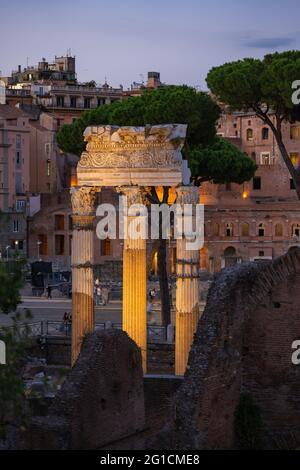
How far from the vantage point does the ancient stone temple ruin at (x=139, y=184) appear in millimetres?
21359

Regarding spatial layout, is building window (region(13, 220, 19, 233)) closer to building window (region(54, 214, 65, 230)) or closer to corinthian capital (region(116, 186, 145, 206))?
building window (region(54, 214, 65, 230))

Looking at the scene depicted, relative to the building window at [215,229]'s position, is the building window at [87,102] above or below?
above

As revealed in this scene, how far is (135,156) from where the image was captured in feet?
70.2

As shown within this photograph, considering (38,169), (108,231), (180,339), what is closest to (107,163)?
(180,339)

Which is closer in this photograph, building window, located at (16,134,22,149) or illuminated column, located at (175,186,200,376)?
illuminated column, located at (175,186,200,376)

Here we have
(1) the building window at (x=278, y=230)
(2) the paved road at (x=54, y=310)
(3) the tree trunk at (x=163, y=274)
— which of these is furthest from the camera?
(1) the building window at (x=278, y=230)

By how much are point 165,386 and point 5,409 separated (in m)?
8.13

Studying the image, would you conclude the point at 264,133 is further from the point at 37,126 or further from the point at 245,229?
the point at 37,126

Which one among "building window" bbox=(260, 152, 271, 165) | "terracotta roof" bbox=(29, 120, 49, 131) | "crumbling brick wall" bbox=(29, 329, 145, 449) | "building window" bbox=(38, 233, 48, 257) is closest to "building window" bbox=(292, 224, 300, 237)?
"building window" bbox=(260, 152, 271, 165)

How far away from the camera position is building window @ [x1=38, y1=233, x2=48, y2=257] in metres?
61.4

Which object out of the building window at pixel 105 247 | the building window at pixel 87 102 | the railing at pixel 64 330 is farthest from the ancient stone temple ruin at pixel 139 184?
the building window at pixel 87 102

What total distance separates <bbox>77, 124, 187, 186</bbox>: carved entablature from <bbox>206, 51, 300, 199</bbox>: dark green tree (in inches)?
297

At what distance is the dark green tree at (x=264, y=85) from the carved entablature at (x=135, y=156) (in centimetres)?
754

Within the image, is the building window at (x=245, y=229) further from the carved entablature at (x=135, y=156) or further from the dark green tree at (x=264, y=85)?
the carved entablature at (x=135, y=156)
